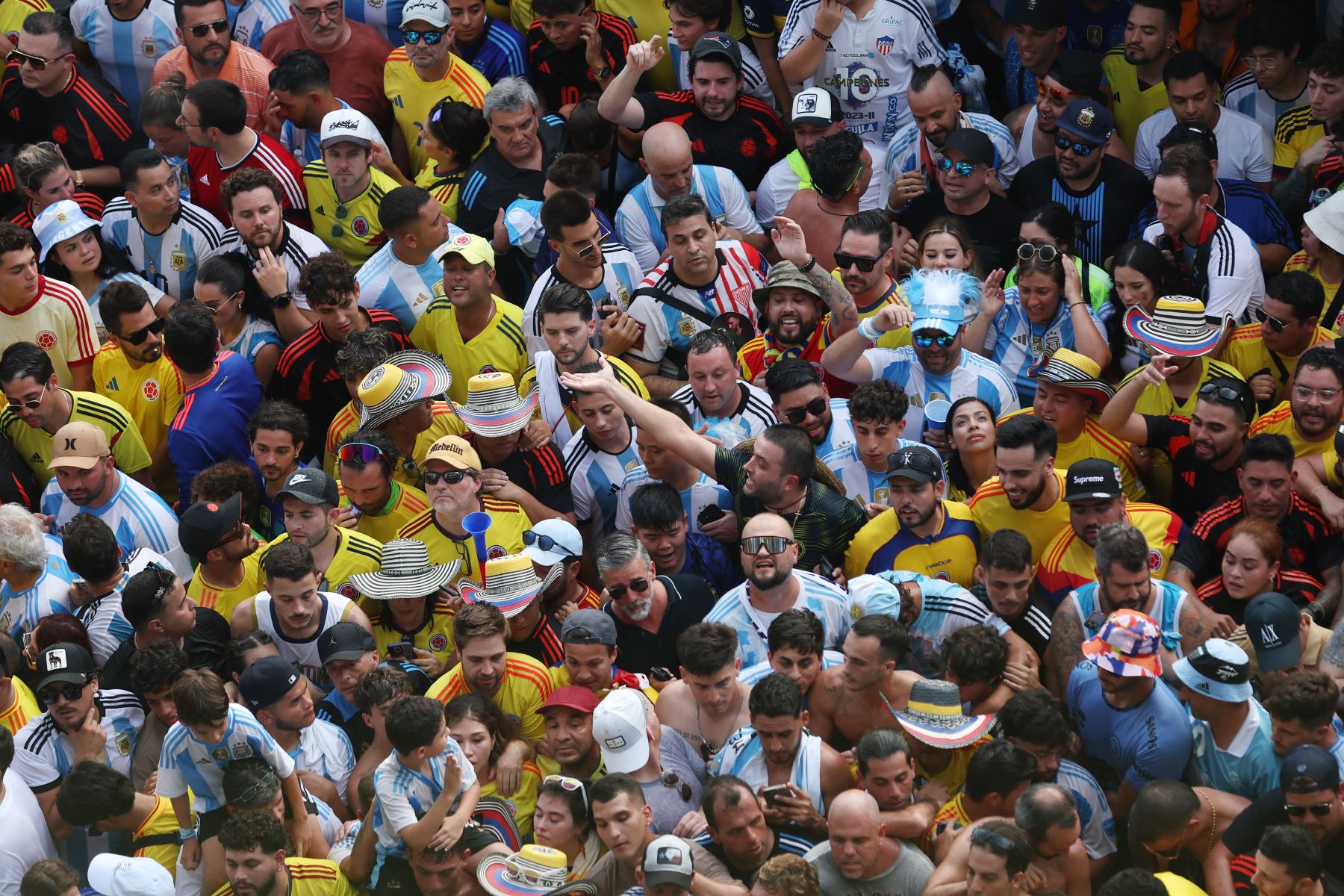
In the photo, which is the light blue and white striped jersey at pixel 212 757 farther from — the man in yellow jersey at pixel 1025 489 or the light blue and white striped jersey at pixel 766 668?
the man in yellow jersey at pixel 1025 489

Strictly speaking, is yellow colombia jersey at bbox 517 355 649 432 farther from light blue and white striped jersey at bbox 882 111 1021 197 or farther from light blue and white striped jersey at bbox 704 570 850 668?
light blue and white striped jersey at bbox 882 111 1021 197

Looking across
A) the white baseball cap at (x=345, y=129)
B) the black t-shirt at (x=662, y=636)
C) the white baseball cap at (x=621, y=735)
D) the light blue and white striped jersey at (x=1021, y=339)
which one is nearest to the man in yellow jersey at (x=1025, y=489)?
the light blue and white striped jersey at (x=1021, y=339)

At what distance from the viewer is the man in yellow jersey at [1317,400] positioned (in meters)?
8.74

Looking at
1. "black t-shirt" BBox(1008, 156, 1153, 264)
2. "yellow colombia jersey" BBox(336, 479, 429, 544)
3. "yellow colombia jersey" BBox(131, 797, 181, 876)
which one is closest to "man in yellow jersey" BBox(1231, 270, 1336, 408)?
"black t-shirt" BBox(1008, 156, 1153, 264)

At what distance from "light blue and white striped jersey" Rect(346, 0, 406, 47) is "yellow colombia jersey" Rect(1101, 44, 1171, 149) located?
14.0 feet

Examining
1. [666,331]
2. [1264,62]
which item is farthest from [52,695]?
[1264,62]

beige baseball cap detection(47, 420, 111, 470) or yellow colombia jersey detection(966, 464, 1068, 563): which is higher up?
yellow colombia jersey detection(966, 464, 1068, 563)

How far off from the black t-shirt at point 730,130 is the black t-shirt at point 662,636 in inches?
132

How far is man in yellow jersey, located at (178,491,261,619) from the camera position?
8.72 m

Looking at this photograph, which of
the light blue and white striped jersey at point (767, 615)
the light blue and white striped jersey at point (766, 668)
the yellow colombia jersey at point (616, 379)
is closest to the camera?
the light blue and white striped jersey at point (766, 668)

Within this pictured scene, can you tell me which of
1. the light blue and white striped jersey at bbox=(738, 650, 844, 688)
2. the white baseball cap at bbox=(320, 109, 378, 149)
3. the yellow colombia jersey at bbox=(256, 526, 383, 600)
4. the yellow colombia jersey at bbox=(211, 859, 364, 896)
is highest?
the white baseball cap at bbox=(320, 109, 378, 149)

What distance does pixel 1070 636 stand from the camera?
315 inches

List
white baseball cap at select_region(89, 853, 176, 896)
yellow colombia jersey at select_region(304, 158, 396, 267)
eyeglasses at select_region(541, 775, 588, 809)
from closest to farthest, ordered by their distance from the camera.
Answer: white baseball cap at select_region(89, 853, 176, 896) → eyeglasses at select_region(541, 775, 588, 809) → yellow colombia jersey at select_region(304, 158, 396, 267)

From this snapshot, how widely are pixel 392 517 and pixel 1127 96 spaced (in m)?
5.06
